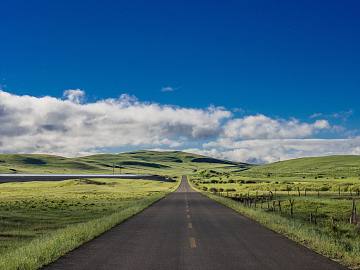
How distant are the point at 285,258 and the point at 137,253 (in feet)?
15.1

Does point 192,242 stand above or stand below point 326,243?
below

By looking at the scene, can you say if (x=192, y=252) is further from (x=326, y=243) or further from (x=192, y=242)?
(x=326, y=243)

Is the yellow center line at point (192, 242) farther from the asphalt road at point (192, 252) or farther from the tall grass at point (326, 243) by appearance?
the tall grass at point (326, 243)

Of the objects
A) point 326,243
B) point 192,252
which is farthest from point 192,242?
point 326,243

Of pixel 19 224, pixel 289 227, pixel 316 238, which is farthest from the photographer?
pixel 19 224

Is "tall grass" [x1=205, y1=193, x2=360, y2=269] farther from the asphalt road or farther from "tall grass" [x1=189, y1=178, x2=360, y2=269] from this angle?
the asphalt road

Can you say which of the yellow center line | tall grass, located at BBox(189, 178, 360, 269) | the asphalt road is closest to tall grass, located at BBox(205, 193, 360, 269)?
tall grass, located at BBox(189, 178, 360, 269)

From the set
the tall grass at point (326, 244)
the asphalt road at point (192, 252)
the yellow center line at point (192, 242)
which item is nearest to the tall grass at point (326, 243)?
the tall grass at point (326, 244)

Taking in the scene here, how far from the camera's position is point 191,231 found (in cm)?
2214

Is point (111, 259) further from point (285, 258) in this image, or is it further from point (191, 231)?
point (191, 231)

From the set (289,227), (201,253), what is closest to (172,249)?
(201,253)

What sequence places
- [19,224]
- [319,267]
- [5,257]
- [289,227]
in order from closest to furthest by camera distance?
[319,267], [5,257], [289,227], [19,224]

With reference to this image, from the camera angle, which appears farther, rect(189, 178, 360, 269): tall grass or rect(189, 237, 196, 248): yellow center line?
rect(189, 237, 196, 248): yellow center line

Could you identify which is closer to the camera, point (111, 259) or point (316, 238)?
point (111, 259)
